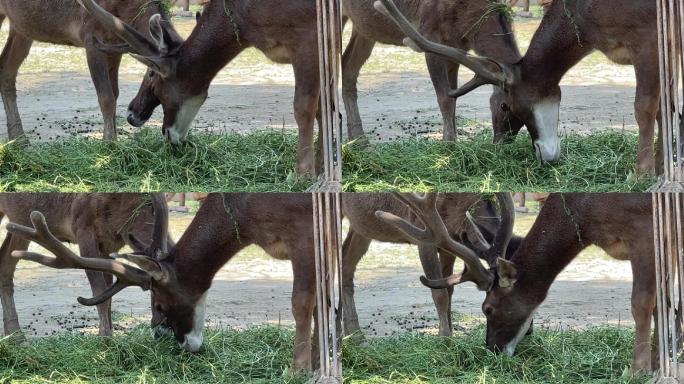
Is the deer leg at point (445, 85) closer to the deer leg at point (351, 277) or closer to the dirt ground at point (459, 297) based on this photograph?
the dirt ground at point (459, 297)

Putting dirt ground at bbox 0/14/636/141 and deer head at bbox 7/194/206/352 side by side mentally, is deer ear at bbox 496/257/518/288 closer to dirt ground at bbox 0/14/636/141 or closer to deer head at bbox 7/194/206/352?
dirt ground at bbox 0/14/636/141

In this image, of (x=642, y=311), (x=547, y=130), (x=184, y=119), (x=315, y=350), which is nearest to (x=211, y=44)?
(x=184, y=119)

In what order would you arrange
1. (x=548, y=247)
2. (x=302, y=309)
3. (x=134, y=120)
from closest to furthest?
(x=548, y=247) → (x=302, y=309) → (x=134, y=120)

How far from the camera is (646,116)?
7145mm

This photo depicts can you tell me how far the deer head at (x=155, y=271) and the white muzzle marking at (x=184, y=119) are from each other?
0.34 meters

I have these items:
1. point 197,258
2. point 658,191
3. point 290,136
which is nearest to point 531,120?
point 658,191

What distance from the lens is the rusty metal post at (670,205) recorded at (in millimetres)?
6941

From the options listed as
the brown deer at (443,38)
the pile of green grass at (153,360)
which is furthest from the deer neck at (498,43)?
the pile of green grass at (153,360)

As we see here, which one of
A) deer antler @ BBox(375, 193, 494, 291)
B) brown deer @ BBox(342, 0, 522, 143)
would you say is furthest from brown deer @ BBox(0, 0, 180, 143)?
deer antler @ BBox(375, 193, 494, 291)

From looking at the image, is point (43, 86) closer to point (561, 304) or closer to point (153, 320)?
point (153, 320)

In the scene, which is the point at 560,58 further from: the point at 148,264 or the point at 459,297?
the point at 148,264

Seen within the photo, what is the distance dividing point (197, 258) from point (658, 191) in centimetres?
236

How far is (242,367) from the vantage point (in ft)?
24.9

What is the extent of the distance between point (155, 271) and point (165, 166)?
55 cm
